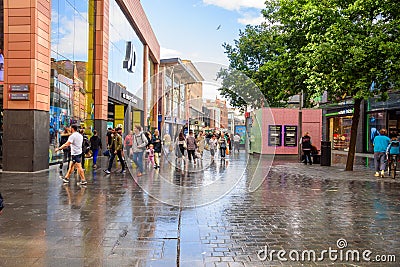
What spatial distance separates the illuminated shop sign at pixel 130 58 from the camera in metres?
30.1

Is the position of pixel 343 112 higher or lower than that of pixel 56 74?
lower

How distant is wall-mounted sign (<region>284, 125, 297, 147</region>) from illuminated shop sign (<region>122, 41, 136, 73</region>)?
13.7 metres

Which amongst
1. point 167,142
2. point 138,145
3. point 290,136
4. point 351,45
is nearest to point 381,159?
point 351,45

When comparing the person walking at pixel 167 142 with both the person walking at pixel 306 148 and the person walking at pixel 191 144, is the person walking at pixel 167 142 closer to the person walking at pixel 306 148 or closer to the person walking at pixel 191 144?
the person walking at pixel 191 144

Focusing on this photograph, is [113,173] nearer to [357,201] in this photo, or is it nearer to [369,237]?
[357,201]

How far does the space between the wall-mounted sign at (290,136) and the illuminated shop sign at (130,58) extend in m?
13.7

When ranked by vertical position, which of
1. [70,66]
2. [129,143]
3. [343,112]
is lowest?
[129,143]

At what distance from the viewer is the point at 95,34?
73.5ft

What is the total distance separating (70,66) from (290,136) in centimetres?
1495

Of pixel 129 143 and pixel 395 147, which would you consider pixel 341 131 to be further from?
pixel 129 143

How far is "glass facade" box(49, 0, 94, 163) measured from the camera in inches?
642

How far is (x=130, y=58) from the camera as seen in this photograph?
1223 inches

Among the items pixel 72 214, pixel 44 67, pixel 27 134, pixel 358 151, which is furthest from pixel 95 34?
pixel 358 151

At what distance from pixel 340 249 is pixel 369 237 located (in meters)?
0.89
